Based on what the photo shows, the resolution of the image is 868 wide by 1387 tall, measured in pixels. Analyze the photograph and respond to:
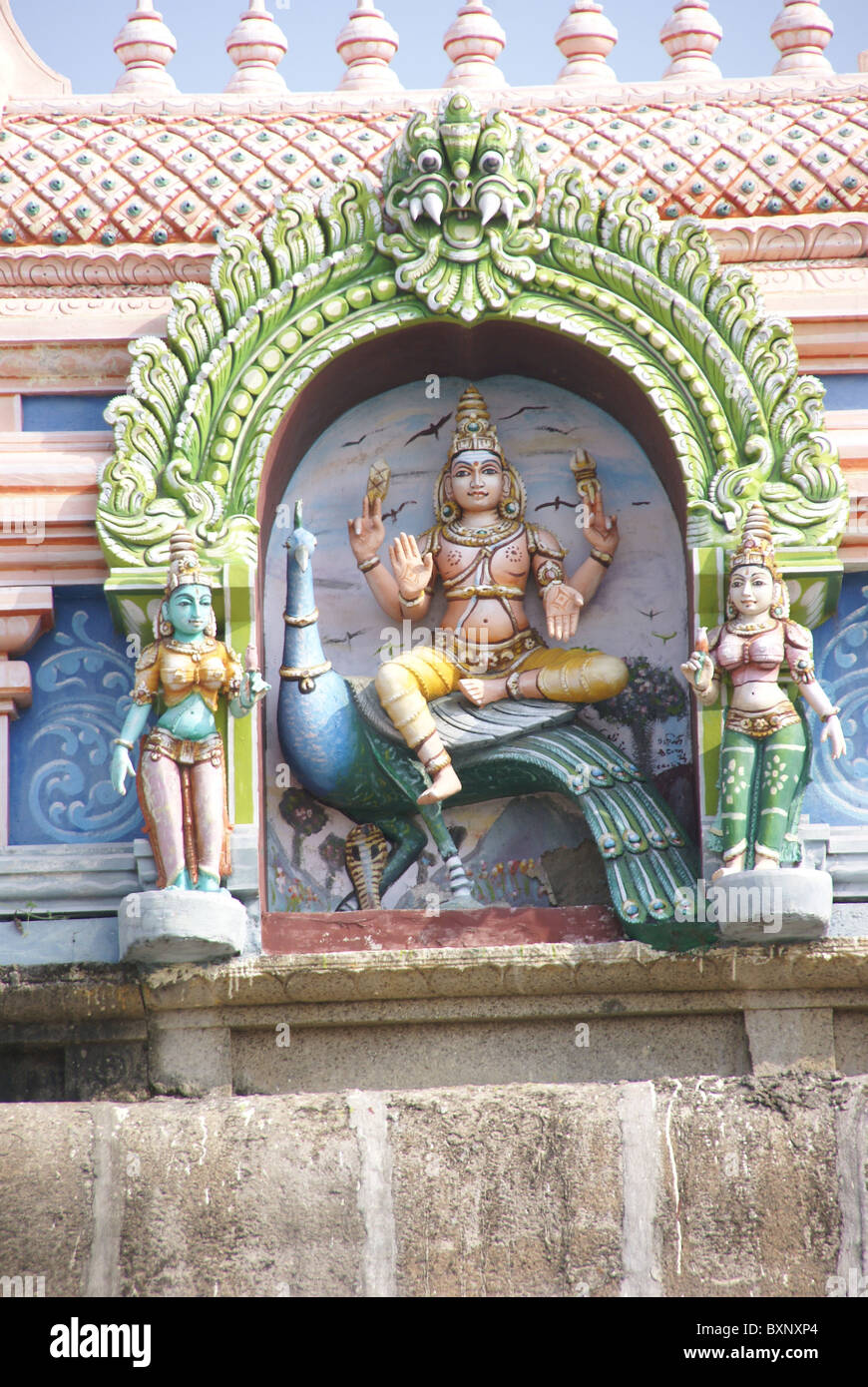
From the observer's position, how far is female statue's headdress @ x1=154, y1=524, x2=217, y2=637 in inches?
271

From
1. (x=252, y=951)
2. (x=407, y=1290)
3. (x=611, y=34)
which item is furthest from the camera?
(x=611, y=34)

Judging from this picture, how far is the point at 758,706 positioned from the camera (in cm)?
680

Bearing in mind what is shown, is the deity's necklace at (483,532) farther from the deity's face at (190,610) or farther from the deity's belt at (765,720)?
the deity's belt at (765,720)

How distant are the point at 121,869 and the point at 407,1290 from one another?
2.04 meters

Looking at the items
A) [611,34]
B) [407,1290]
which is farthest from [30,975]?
[611,34]

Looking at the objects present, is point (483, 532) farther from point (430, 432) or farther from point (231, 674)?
point (231, 674)

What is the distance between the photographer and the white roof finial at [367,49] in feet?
27.8

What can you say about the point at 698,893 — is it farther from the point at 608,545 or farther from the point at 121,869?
the point at 121,869

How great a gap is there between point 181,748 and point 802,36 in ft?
13.3

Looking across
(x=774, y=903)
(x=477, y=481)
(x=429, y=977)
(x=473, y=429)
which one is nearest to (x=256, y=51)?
(x=473, y=429)

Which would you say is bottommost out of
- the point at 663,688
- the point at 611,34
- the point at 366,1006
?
the point at 366,1006

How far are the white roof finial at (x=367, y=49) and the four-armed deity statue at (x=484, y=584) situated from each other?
5.64 feet

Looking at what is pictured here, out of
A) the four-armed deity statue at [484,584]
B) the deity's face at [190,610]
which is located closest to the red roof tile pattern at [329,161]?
the four-armed deity statue at [484,584]

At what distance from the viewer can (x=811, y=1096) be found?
5.68m
